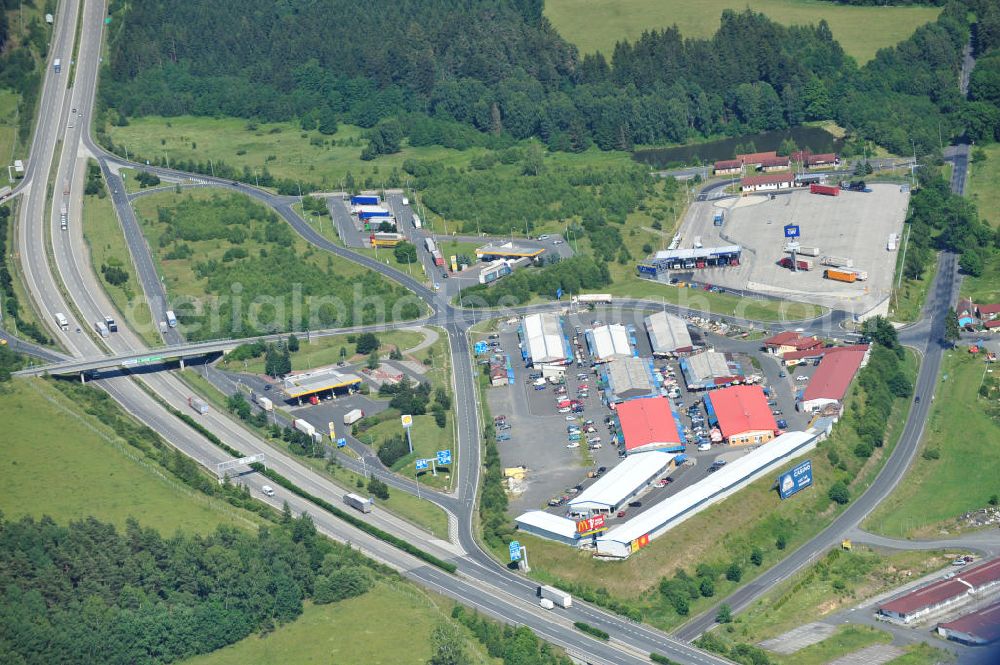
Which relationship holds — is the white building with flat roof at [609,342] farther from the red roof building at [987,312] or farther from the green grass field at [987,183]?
the green grass field at [987,183]

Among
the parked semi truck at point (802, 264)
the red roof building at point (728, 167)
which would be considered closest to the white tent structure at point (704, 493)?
the parked semi truck at point (802, 264)

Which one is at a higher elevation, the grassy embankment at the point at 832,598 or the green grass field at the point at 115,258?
the green grass field at the point at 115,258

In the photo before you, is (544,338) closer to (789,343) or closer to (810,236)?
(789,343)

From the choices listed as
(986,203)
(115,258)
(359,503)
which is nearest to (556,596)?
(359,503)

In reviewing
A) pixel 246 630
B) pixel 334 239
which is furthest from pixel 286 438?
pixel 334 239

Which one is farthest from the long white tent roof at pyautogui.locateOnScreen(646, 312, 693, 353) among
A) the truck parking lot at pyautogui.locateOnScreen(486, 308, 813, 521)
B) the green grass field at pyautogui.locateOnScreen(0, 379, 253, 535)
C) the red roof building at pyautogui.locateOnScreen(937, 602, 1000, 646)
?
the red roof building at pyautogui.locateOnScreen(937, 602, 1000, 646)

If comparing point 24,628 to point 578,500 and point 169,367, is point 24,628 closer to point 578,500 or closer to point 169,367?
point 578,500

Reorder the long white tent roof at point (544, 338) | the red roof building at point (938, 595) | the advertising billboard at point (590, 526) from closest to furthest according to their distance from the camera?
the red roof building at point (938, 595), the advertising billboard at point (590, 526), the long white tent roof at point (544, 338)
